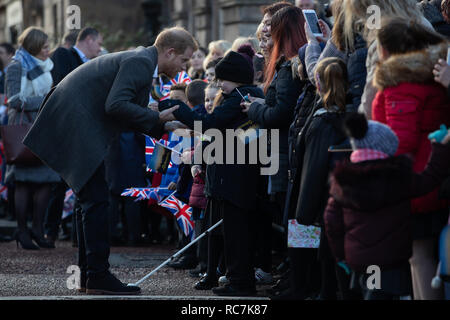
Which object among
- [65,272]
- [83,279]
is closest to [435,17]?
[83,279]

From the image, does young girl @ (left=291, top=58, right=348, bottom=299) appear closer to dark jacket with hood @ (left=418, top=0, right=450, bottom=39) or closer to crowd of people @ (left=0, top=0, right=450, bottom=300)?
crowd of people @ (left=0, top=0, right=450, bottom=300)

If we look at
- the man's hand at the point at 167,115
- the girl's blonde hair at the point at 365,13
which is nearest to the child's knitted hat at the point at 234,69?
the man's hand at the point at 167,115

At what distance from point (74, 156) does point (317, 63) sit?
1808 millimetres

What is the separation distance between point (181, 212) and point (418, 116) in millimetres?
3771

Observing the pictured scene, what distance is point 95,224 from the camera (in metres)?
6.99

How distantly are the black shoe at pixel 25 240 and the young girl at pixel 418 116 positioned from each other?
5.73m

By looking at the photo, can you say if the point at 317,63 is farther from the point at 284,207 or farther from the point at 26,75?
the point at 26,75

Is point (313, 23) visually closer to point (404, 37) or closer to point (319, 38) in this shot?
point (319, 38)

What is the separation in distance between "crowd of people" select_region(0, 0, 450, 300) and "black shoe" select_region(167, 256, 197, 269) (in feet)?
0.06

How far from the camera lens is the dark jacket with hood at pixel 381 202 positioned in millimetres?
5156

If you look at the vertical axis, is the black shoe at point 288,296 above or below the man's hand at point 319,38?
below

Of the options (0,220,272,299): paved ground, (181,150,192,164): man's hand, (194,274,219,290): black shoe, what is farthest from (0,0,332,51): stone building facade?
(194,274,219,290): black shoe

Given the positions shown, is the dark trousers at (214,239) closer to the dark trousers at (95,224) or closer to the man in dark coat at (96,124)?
the man in dark coat at (96,124)
